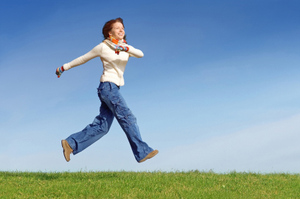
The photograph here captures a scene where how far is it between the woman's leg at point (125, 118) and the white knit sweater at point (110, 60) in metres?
0.18

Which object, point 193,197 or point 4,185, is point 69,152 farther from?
point 193,197

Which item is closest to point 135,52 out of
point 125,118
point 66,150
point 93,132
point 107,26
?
point 107,26

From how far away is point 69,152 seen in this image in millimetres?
8227

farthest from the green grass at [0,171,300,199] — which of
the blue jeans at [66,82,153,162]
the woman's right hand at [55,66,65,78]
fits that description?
the woman's right hand at [55,66,65,78]

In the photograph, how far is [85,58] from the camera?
8.27m

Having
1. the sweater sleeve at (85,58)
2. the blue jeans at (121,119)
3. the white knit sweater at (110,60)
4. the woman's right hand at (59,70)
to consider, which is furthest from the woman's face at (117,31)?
the woman's right hand at (59,70)

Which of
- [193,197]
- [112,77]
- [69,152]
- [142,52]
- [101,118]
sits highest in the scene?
[142,52]

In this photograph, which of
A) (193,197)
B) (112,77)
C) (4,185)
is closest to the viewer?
(193,197)

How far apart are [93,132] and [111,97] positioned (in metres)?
0.90

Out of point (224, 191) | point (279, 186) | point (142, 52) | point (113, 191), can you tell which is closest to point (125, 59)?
point (142, 52)

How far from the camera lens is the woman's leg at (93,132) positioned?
829 cm

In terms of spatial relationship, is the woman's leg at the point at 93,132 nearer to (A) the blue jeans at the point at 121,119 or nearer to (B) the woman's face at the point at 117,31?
(A) the blue jeans at the point at 121,119

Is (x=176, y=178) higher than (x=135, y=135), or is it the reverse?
(x=135, y=135)

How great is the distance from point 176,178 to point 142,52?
3056 millimetres
